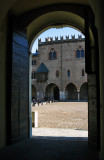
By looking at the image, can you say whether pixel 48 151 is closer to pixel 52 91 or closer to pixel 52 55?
Result: pixel 52 55

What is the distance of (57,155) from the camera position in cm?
393

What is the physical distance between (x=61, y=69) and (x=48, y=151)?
3091 centimetres

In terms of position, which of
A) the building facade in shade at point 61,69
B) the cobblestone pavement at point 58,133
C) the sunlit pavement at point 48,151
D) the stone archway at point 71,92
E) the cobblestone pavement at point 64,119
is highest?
the building facade in shade at point 61,69

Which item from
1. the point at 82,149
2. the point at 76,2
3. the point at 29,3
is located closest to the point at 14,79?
the point at 29,3

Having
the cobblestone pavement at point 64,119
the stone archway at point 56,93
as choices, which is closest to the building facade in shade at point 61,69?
the stone archway at point 56,93

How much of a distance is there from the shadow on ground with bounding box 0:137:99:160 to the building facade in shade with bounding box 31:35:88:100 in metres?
29.4

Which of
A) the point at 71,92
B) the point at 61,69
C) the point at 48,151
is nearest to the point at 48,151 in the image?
the point at 48,151

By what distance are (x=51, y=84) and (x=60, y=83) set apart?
3.15 meters

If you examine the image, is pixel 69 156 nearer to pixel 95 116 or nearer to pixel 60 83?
pixel 95 116

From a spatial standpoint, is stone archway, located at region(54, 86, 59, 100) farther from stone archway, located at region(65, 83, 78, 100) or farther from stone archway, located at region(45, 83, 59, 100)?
stone archway, located at region(65, 83, 78, 100)

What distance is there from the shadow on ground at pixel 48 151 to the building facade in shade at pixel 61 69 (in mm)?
29449

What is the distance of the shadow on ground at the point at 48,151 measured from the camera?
12.4 feet

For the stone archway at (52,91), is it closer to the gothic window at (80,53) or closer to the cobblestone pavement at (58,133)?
the gothic window at (80,53)

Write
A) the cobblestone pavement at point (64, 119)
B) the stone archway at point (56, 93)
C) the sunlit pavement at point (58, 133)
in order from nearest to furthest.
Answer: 1. the sunlit pavement at point (58, 133)
2. the cobblestone pavement at point (64, 119)
3. the stone archway at point (56, 93)
